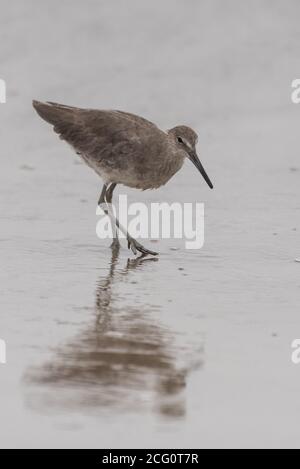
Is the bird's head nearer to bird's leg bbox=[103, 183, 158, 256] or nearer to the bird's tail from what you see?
bird's leg bbox=[103, 183, 158, 256]

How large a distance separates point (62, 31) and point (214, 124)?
3239mm

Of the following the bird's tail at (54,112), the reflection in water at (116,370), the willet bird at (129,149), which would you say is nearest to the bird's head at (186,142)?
the willet bird at (129,149)

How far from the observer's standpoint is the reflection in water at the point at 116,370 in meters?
5.55

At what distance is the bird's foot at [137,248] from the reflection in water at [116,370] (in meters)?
1.55

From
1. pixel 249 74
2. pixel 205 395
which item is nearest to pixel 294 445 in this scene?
pixel 205 395

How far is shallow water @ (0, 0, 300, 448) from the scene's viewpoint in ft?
18.1

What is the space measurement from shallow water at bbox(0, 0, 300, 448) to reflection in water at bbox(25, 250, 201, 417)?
0.01m

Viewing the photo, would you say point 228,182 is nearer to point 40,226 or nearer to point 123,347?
point 40,226

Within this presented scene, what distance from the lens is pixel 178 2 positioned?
52.4 ft

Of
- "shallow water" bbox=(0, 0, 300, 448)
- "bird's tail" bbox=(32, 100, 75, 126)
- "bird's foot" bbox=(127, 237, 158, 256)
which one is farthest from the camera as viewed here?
"bird's tail" bbox=(32, 100, 75, 126)

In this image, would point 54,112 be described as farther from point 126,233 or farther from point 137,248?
point 137,248

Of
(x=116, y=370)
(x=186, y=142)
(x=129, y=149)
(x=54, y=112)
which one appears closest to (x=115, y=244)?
(x=129, y=149)

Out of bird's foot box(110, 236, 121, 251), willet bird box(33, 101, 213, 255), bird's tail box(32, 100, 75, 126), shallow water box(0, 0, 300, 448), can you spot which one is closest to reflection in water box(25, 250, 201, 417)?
shallow water box(0, 0, 300, 448)

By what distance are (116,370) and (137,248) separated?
2.88 metres
